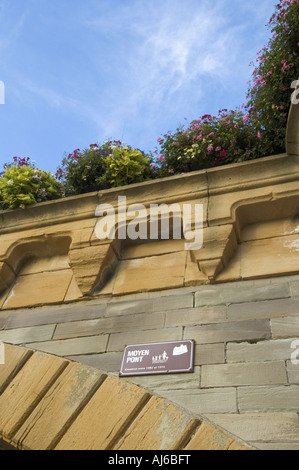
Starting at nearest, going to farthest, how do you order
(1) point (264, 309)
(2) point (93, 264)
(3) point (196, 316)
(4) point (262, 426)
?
1. (4) point (262, 426)
2. (1) point (264, 309)
3. (3) point (196, 316)
4. (2) point (93, 264)

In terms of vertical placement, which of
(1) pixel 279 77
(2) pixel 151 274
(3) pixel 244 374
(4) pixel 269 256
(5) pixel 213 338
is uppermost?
(1) pixel 279 77

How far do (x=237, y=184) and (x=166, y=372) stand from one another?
1660mm

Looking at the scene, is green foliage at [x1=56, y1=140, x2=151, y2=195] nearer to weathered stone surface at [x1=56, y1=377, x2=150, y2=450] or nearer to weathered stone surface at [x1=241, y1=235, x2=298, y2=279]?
weathered stone surface at [x1=241, y1=235, x2=298, y2=279]

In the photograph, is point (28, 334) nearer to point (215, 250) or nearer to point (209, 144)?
point (215, 250)

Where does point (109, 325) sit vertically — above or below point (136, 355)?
above

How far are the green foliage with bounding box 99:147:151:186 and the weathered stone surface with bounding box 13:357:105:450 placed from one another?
6.82ft

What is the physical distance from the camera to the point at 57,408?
3.17m

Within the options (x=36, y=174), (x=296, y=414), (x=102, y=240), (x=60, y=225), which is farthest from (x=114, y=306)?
(x=36, y=174)

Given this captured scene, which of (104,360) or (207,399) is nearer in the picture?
(207,399)

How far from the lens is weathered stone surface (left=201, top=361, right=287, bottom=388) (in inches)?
113

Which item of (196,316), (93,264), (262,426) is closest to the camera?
(262,426)

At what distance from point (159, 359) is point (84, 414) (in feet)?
1.95

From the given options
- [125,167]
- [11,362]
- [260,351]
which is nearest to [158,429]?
[260,351]

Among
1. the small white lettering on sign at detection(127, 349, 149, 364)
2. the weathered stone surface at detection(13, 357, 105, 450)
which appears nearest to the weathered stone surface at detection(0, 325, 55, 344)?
the weathered stone surface at detection(13, 357, 105, 450)
